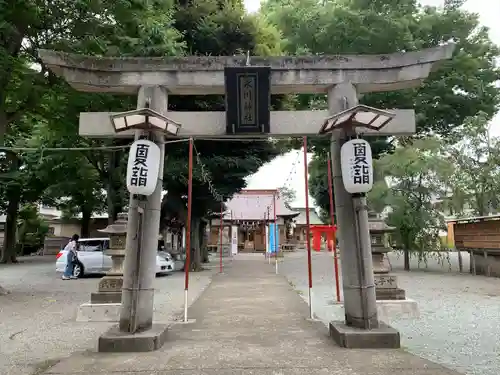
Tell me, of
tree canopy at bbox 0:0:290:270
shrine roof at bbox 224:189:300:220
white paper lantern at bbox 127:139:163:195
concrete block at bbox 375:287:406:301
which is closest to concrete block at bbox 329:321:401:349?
concrete block at bbox 375:287:406:301

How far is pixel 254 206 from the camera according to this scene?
122 feet

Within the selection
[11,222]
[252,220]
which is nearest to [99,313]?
[11,222]

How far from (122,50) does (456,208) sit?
49.5 feet

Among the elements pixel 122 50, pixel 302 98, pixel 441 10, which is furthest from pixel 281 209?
pixel 122 50

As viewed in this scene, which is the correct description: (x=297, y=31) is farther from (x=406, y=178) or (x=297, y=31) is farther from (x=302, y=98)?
(x=406, y=178)

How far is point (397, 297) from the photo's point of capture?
8.12 metres

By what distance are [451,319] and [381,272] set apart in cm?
153

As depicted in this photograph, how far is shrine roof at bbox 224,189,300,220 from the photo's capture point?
116 ft

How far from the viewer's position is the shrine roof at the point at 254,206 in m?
35.4

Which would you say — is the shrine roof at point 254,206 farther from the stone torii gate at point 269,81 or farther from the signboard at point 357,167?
the signboard at point 357,167

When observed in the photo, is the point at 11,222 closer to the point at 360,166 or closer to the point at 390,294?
the point at 390,294

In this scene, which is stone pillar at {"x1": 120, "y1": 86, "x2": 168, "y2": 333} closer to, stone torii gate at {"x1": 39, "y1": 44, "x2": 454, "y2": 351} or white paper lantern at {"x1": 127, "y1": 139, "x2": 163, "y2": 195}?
white paper lantern at {"x1": 127, "y1": 139, "x2": 163, "y2": 195}

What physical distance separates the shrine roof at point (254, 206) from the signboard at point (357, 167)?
27851 mm

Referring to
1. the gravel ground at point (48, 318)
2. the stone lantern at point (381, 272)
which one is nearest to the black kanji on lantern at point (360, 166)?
the stone lantern at point (381, 272)
